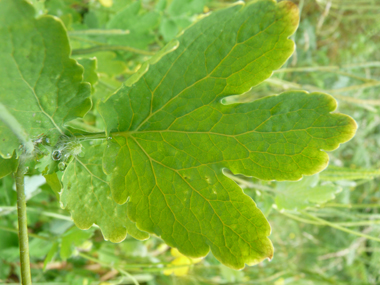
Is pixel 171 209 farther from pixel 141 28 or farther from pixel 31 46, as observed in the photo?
pixel 141 28

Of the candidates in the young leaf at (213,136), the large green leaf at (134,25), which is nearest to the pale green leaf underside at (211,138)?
the young leaf at (213,136)

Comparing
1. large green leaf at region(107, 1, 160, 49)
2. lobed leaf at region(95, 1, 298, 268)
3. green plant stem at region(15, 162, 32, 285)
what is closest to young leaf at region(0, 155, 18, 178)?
green plant stem at region(15, 162, 32, 285)

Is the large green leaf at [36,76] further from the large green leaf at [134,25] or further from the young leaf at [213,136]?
the large green leaf at [134,25]

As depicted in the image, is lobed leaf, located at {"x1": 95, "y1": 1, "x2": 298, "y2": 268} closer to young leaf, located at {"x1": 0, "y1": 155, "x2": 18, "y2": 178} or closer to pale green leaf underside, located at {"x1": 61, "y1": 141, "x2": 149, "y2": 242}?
pale green leaf underside, located at {"x1": 61, "y1": 141, "x2": 149, "y2": 242}

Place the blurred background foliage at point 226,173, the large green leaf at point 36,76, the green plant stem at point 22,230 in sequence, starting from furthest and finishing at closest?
the blurred background foliage at point 226,173, the green plant stem at point 22,230, the large green leaf at point 36,76

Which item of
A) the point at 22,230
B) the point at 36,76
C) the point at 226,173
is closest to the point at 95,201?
the point at 22,230

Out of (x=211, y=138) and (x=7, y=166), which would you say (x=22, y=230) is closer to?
(x=7, y=166)

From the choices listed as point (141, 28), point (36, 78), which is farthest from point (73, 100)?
point (141, 28)
